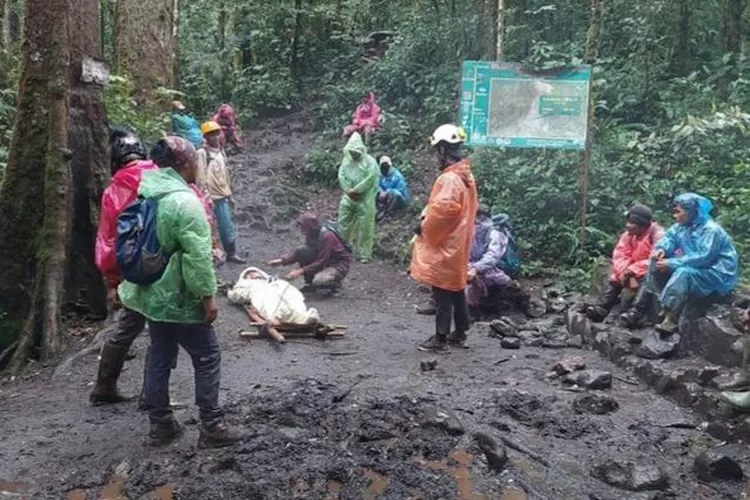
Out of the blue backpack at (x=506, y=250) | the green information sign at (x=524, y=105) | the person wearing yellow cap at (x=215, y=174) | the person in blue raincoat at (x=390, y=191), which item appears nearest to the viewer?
the blue backpack at (x=506, y=250)

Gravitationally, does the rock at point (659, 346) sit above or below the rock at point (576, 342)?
above

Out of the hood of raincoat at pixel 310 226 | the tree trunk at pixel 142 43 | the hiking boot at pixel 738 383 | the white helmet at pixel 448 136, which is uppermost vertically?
the tree trunk at pixel 142 43

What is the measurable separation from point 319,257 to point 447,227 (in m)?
2.99

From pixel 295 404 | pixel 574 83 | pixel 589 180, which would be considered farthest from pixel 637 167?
pixel 295 404

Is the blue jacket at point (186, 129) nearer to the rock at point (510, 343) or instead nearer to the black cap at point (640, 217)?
the rock at point (510, 343)

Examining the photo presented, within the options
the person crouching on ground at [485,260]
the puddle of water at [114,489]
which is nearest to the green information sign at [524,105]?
the person crouching on ground at [485,260]

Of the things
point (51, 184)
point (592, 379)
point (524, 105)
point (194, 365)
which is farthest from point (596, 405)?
point (524, 105)

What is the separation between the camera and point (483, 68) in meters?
10.9

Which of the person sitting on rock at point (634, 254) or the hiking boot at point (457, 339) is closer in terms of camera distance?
the hiking boot at point (457, 339)

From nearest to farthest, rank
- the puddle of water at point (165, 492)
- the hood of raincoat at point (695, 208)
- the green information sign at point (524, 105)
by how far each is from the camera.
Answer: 1. the puddle of water at point (165, 492)
2. the hood of raincoat at point (695, 208)
3. the green information sign at point (524, 105)

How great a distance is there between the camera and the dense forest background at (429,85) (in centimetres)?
A: 766

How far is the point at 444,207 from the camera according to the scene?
7.04 metres

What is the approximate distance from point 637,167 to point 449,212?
277 inches

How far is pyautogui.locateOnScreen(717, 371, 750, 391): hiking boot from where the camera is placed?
5777 millimetres
